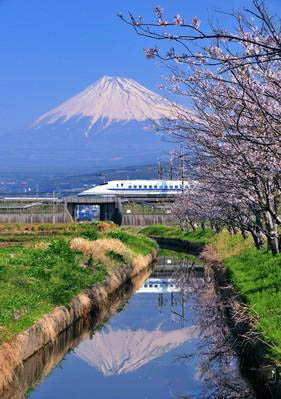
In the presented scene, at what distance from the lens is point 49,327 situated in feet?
55.6

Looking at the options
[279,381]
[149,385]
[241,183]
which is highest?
[241,183]

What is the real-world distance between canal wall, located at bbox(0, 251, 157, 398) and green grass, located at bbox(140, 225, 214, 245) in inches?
1009

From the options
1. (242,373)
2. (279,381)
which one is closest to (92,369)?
(242,373)

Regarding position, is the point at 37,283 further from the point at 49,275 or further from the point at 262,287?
the point at 262,287

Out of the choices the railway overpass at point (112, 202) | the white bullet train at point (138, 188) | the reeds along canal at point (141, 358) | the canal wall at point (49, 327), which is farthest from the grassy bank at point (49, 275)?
the white bullet train at point (138, 188)

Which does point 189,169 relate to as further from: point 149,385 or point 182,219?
point 182,219

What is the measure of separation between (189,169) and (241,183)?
16.5 ft

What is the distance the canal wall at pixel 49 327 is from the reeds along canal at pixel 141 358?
0.71ft

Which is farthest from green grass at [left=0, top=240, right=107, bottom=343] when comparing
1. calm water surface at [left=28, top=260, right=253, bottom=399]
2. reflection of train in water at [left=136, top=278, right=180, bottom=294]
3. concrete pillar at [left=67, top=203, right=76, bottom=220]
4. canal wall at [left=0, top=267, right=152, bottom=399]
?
concrete pillar at [left=67, top=203, right=76, bottom=220]

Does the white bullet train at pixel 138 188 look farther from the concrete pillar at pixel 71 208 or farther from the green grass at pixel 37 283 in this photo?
the green grass at pixel 37 283

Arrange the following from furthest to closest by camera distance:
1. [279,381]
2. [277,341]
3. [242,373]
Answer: [242,373]
[277,341]
[279,381]

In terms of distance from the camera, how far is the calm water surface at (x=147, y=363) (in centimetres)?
1421

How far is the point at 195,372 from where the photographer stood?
51.2ft

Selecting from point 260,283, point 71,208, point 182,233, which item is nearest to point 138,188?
point 71,208
